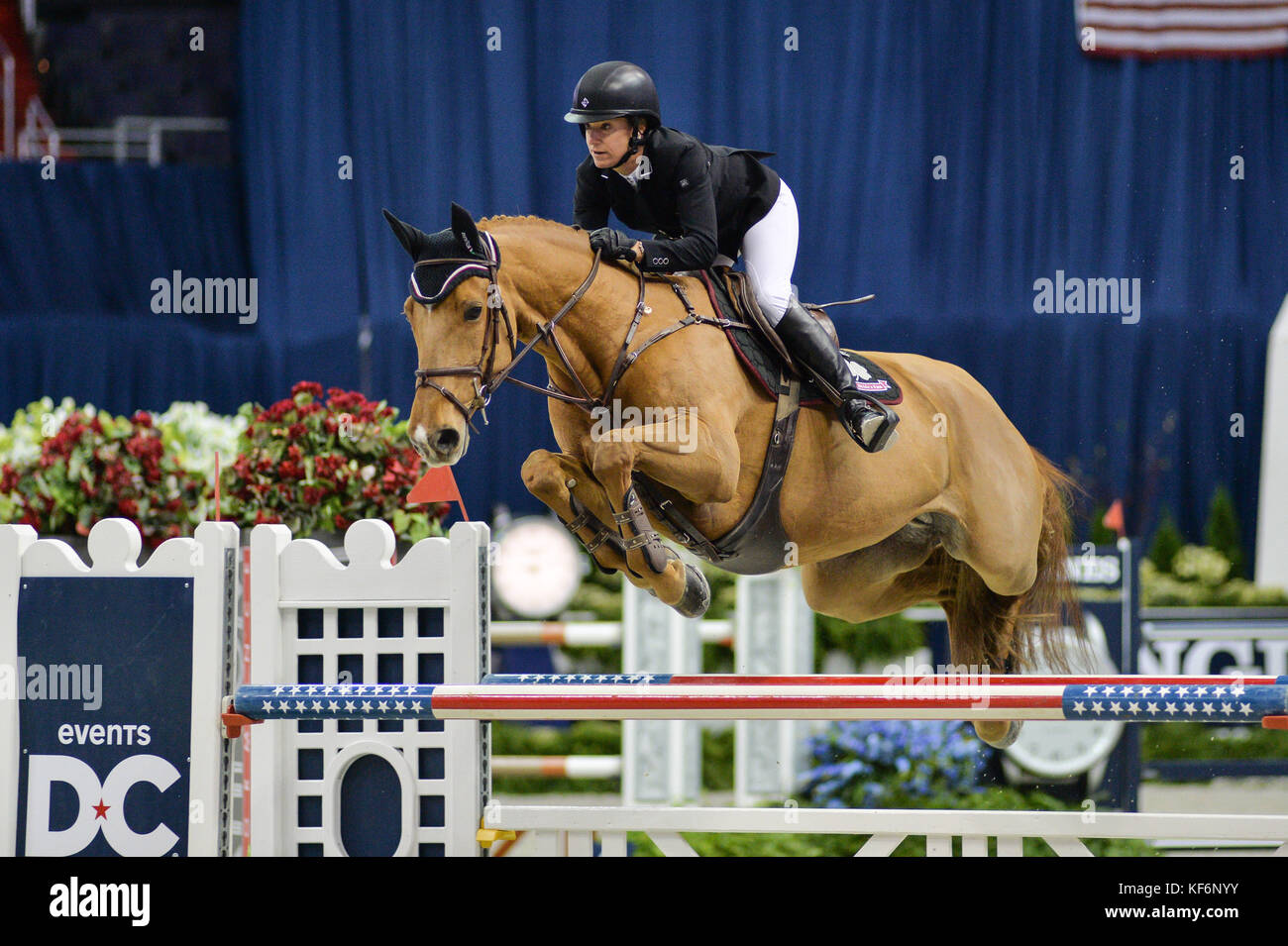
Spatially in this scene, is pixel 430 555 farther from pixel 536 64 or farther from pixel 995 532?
pixel 536 64

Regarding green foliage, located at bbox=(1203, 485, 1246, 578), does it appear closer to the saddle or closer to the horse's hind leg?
the horse's hind leg

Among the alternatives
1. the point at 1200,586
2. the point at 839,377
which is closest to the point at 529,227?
the point at 839,377

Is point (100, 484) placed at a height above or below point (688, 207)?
below

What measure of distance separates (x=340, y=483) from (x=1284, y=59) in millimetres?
6372

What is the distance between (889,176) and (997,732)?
15.7ft

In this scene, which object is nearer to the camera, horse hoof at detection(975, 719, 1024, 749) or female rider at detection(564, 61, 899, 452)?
female rider at detection(564, 61, 899, 452)

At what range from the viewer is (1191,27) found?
24.1 feet

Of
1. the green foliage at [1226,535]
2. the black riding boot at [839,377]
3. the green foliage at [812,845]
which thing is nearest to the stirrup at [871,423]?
the black riding boot at [839,377]

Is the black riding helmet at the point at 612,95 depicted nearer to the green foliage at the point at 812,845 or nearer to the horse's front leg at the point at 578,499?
the horse's front leg at the point at 578,499

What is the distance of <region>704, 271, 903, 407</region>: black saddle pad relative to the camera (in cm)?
276

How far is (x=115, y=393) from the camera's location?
790 centimetres
